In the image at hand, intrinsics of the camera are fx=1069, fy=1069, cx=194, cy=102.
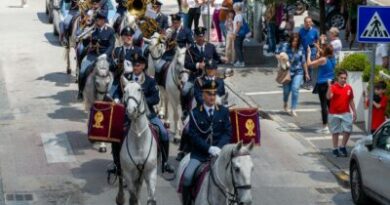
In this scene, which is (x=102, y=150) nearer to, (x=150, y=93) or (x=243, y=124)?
(x=150, y=93)

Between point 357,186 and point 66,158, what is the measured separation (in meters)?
6.03

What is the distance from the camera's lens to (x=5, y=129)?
2361 cm

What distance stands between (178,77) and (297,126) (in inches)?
148

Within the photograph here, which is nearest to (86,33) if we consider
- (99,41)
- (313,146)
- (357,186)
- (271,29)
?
(99,41)

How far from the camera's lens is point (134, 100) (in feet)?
51.2

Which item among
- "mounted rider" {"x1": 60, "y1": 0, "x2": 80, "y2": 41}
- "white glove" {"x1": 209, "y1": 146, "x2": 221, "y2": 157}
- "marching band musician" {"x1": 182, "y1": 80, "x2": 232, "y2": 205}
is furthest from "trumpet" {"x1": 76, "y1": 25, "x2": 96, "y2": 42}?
"white glove" {"x1": 209, "y1": 146, "x2": 221, "y2": 157}

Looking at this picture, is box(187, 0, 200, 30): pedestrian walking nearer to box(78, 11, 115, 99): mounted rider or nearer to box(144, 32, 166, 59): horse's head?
box(144, 32, 166, 59): horse's head

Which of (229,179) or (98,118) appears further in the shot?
A: (98,118)

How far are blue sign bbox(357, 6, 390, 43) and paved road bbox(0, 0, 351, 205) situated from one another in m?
2.92

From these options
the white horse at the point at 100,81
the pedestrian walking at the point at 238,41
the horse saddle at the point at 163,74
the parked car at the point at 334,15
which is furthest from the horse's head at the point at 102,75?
the parked car at the point at 334,15

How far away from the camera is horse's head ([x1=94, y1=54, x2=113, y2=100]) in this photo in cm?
2114

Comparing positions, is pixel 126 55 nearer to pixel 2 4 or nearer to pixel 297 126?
pixel 297 126

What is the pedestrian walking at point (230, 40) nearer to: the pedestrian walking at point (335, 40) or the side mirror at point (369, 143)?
the pedestrian walking at point (335, 40)

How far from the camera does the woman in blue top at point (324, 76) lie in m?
23.3
